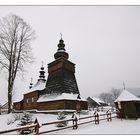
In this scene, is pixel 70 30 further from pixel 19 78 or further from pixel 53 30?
pixel 19 78

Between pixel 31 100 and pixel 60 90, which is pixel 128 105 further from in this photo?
pixel 31 100

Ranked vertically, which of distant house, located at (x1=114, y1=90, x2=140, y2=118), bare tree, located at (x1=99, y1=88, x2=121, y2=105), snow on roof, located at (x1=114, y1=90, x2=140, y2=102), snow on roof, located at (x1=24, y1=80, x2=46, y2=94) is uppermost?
snow on roof, located at (x1=24, y1=80, x2=46, y2=94)

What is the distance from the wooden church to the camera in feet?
43.3

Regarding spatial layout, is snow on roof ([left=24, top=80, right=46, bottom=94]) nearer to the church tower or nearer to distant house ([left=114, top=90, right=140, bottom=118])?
the church tower

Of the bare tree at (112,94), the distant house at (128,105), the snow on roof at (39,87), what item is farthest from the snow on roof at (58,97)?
the distant house at (128,105)

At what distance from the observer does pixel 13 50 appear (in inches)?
421

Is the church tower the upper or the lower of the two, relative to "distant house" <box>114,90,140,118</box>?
upper

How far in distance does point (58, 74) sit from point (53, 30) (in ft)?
22.2

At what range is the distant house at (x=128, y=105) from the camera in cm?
965

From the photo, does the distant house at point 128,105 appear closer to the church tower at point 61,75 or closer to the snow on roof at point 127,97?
the snow on roof at point 127,97

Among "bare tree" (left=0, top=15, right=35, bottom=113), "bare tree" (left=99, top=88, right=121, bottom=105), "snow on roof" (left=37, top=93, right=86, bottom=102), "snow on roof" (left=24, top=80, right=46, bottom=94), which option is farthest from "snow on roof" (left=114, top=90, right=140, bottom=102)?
"snow on roof" (left=24, top=80, right=46, bottom=94)

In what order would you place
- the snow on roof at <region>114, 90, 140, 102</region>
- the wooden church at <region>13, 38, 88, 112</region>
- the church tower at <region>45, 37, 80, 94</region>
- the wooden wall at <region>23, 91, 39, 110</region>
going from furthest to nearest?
the wooden wall at <region>23, 91, 39, 110</region> < the church tower at <region>45, 37, 80, 94</region> < the wooden church at <region>13, 38, 88, 112</region> < the snow on roof at <region>114, 90, 140, 102</region>

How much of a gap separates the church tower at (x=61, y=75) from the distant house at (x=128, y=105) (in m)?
4.96
